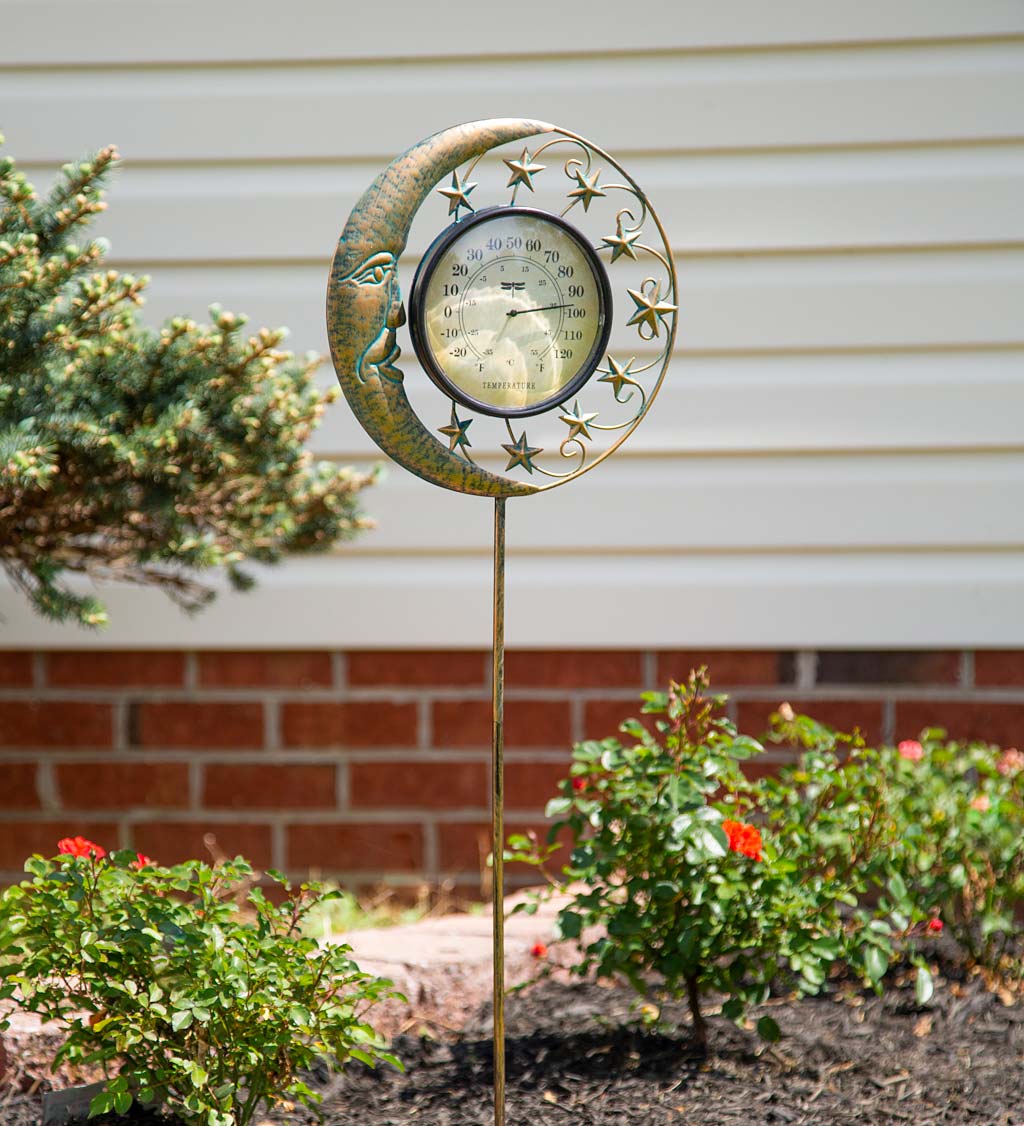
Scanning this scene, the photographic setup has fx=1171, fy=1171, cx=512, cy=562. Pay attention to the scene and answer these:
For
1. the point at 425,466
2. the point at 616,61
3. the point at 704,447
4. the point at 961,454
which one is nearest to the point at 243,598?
the point at 704,447

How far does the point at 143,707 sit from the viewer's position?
10.3 feet

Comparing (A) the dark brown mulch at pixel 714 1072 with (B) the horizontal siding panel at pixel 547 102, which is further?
(B) the horizontal siding panel at pixel 547 102

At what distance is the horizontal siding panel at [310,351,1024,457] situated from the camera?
9.77 ft

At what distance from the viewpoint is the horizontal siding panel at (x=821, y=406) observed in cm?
298

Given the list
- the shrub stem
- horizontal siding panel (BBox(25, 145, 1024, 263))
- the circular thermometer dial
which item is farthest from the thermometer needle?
horizontal siding panel (BBox(25, 145, 1024, 263))

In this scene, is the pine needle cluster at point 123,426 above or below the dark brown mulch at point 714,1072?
above

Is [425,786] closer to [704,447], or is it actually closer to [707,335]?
[704,447]

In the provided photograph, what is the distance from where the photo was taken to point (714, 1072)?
202cm

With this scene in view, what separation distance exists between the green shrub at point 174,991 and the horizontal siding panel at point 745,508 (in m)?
1.46

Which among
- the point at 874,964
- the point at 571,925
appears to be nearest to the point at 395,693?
the point at 571,925

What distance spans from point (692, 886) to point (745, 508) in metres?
1.31

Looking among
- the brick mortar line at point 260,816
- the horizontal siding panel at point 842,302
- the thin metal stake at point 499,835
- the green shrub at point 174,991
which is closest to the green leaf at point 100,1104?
the green shrub at point 174,991

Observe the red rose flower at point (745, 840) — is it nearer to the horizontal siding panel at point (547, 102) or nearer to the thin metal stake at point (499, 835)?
the thin metal stake at point (499, 835)

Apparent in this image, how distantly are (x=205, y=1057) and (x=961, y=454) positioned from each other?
2.30 meters
